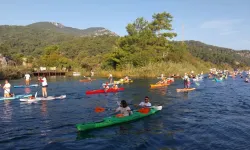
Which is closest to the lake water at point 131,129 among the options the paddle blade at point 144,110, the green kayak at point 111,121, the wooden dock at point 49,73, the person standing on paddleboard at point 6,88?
the green kayak at point 111,121

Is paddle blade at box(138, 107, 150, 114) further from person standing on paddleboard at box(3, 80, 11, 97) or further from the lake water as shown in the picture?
person standing on paddleboard at box(3, 80, 11, 97)

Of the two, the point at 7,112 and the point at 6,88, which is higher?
the point at 6,88

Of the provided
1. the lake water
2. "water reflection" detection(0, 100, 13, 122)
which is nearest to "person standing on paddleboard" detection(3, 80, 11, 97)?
Result: "water reflection" detection(0, 100, 13, 122)

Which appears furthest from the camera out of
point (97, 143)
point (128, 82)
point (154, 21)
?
point (154, 21)

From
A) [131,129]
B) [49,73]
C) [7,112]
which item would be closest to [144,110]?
[131,129]

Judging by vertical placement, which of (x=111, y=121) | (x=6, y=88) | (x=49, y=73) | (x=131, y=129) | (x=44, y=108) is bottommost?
(x=131, y=129)

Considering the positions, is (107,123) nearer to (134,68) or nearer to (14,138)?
(14,138)

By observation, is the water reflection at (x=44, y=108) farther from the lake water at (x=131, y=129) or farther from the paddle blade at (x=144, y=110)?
the paddle blade at (x=144, y=110)

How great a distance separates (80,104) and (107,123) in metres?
8.28

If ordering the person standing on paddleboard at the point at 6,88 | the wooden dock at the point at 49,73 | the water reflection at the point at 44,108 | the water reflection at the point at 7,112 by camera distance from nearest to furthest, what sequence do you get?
the water reflection at the point at 7,112
the water reflection at the point at 44,108
the person standing on paddleboard at the point at 6,88
the wooden dock at the point at 49,73

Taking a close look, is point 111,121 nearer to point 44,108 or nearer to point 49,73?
point 44,108

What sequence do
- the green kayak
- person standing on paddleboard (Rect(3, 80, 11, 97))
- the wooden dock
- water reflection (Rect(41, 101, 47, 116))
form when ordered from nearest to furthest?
the green kayak < water reflection (Rect(41, 101, 47, 116)) < person standing on paddleboard (Rect(3, 80, 11, 97)) < the wooden dock

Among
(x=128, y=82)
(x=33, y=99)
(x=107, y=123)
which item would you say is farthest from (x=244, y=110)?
(x=128, y=82)

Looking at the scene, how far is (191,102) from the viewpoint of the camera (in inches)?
926
